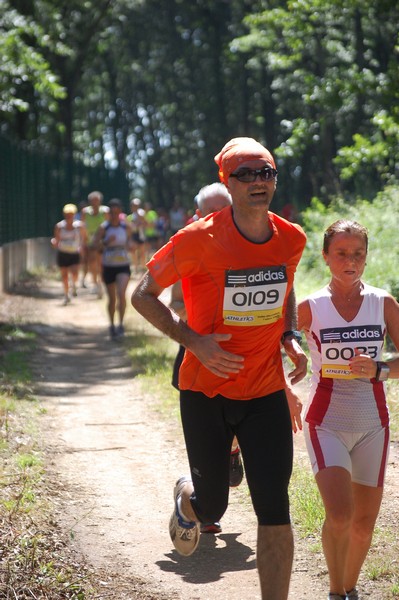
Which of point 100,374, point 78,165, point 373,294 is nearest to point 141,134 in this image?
point 78,165

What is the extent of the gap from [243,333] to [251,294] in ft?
0.55

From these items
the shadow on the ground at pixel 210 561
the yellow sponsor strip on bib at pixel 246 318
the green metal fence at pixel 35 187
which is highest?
the green metal fence at pixel 35 187

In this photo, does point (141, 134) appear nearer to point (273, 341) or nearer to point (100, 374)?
point (100, 374)

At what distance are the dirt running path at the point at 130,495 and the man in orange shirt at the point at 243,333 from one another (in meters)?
1.04

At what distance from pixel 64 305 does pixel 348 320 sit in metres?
16.8

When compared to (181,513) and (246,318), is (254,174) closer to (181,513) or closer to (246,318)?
(246,318)

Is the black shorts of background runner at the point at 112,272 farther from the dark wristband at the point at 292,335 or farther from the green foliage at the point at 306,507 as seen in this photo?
the dark wristband at the point at 292,335

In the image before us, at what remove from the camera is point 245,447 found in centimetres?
459

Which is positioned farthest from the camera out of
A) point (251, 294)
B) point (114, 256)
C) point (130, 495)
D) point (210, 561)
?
point (114, 256)

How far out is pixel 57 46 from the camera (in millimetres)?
23609

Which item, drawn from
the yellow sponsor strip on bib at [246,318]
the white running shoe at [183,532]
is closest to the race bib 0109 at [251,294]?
the yellow sponsor strip on bib at [246,318]

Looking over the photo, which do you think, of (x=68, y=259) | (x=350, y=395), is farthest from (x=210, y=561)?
(x=68, y=259)

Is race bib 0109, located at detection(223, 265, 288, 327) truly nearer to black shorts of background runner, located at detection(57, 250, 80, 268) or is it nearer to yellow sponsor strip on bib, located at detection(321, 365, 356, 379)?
yellow sponsor strip on bib, located at detection(321, 365, 356, 379)

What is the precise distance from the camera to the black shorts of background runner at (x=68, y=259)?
2042 cm
